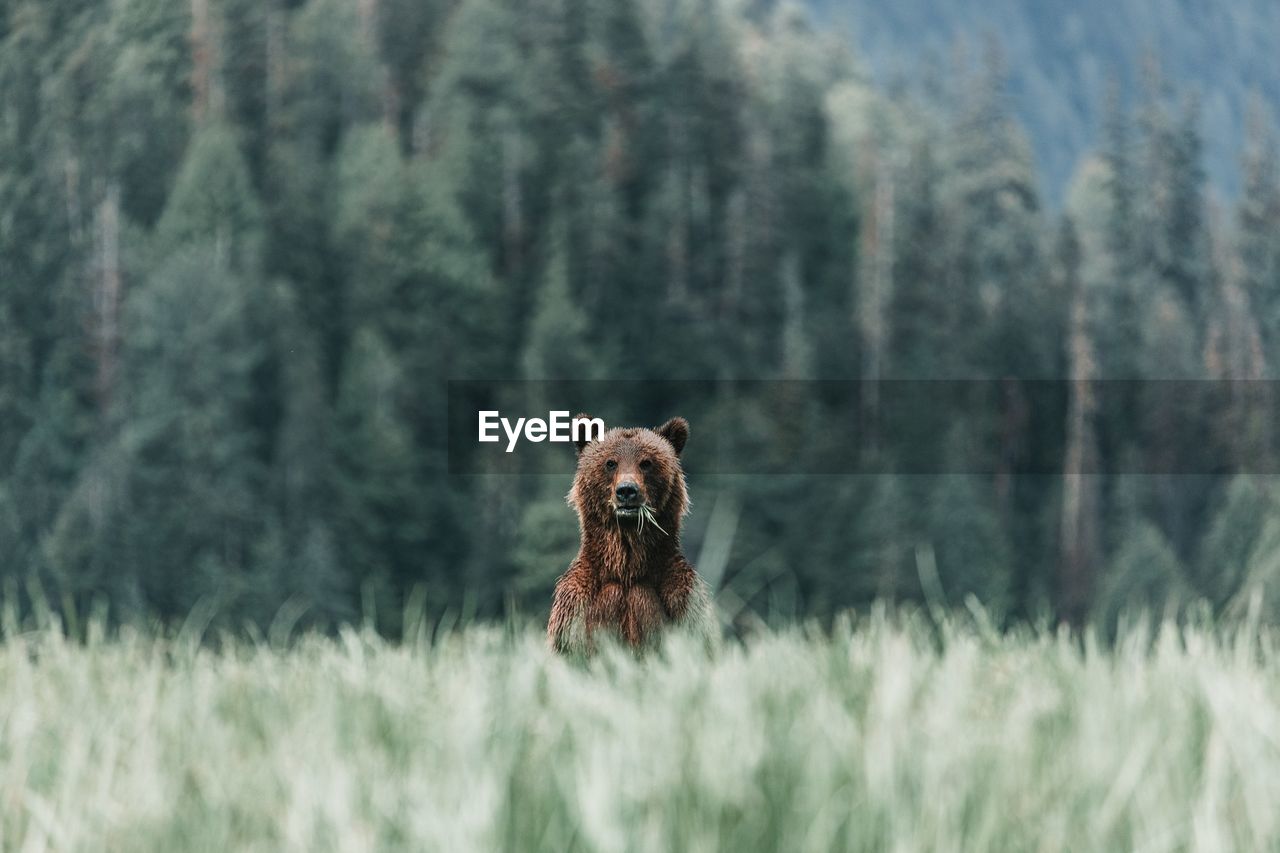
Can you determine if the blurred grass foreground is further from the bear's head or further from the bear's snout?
the bear's head

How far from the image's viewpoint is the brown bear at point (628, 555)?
15.8ft

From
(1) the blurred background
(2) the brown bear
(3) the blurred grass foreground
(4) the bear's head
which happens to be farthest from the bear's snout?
(1) the blurred background

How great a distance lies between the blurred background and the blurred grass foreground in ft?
242

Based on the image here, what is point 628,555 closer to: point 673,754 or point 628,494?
point 628,494

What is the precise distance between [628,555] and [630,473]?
0.87ft

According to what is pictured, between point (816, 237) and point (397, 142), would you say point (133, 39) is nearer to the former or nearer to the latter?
point (397, 142)

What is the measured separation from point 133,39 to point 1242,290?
7423 centimetres

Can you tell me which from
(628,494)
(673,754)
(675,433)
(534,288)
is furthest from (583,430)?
(534,288)

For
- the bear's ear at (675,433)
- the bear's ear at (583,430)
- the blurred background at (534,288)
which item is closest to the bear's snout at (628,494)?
the bear's ear at (583,430)

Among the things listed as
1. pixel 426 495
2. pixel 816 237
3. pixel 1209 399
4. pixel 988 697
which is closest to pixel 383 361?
pixel 426 495

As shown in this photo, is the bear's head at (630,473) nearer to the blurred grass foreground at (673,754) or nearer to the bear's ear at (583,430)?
the bear's ear at (583,430)

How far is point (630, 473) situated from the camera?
5094mm

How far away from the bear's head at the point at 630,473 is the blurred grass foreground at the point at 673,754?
3.61ft

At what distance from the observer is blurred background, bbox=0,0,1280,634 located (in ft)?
294
